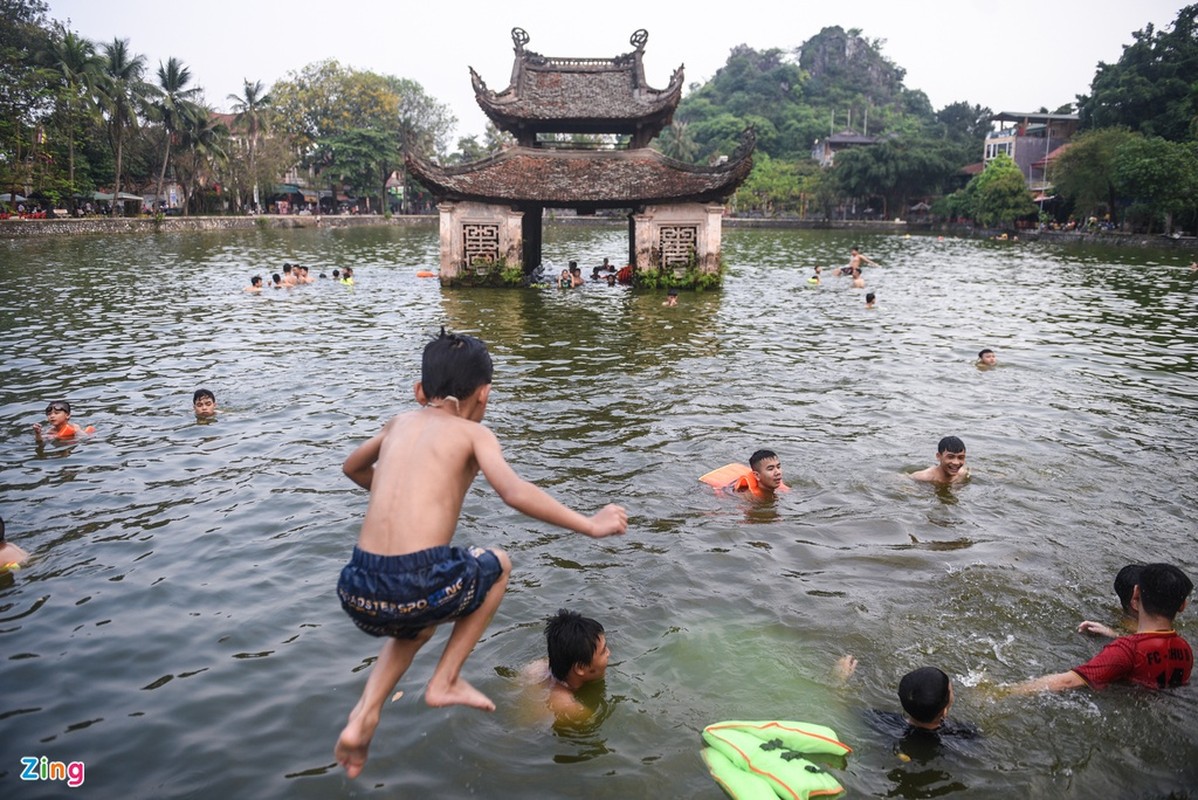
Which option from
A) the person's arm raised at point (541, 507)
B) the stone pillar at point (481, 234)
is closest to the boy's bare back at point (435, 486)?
the person's arm raised at point (541, 507)

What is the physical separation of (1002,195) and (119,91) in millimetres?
57941

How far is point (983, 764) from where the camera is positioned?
15.6 feet

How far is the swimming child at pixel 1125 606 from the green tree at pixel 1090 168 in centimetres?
4999

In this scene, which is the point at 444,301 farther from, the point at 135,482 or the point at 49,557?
the point at 49,557

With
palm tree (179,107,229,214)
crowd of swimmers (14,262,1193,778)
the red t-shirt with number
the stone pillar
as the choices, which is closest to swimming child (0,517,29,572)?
crowd of swimmers (14,262,1193,778)

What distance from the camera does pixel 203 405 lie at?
37.8 feet

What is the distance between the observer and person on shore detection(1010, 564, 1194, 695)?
523 centimetres

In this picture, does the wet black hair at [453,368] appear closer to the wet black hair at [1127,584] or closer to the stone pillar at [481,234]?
the wet black hair at [1127,584]

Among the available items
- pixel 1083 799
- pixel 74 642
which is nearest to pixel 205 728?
pixel 74 642

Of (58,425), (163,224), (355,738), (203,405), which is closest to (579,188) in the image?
(203,405)

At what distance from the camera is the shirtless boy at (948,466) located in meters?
8.88

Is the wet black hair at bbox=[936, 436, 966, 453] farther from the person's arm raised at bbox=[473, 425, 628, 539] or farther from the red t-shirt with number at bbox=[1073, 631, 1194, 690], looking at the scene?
the person's arm raised at bbox=[473, 425, 628, 539]

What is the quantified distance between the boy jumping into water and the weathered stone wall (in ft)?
154

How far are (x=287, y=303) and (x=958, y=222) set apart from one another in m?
61.7
